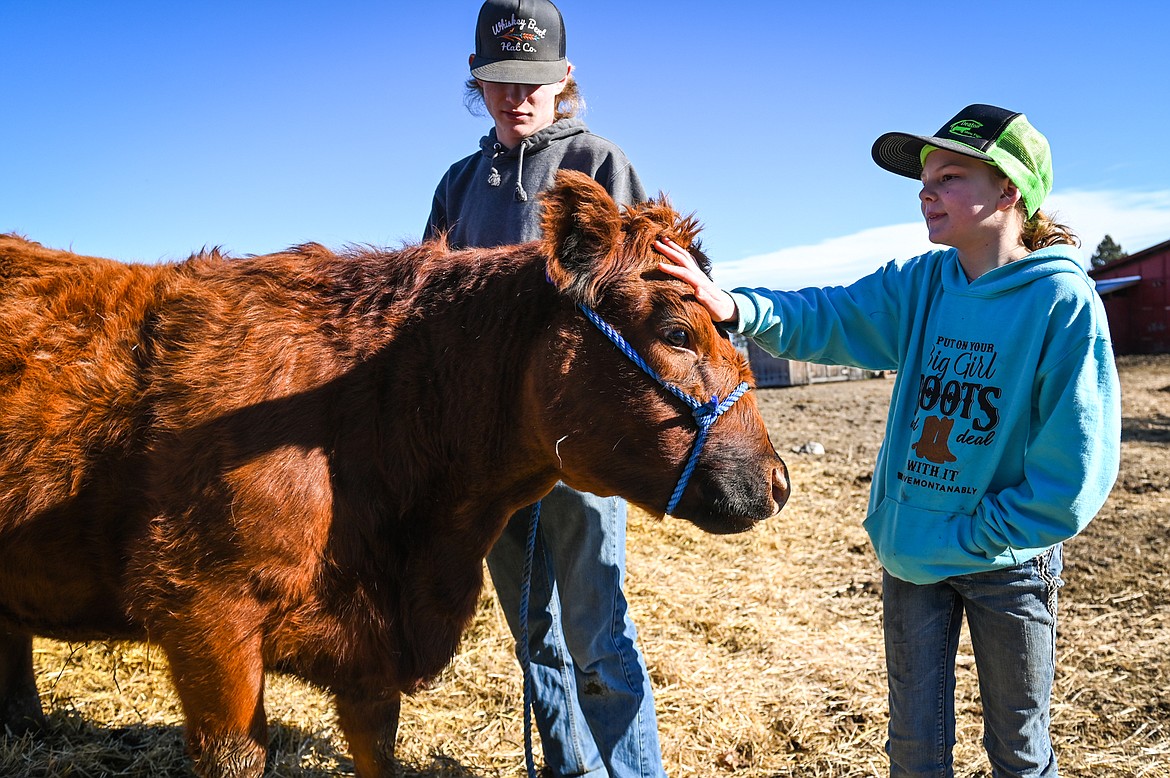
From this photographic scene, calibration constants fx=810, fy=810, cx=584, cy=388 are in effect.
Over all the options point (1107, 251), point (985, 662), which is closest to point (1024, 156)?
point (985, 662)

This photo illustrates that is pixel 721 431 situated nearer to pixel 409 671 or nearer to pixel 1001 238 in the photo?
pixel 1001 238

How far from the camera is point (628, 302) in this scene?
2639 millimetres

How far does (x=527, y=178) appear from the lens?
333 centimetres

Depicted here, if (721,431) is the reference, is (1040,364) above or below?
above

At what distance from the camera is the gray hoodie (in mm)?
3283

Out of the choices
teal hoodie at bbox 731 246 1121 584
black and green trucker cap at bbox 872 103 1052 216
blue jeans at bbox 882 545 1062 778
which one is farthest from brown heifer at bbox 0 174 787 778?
black and green trucker cap at bbox 872 103 1052 216

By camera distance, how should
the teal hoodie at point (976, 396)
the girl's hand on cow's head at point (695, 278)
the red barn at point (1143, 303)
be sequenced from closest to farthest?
the teal hoodie at point (976, 396), the girl's hand on cow's head at point (695, 278), the red barn at point (1143, 303)

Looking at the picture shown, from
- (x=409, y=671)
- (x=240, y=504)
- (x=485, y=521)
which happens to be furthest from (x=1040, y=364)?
(x=240, y=504)

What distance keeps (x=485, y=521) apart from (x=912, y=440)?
1.53 m

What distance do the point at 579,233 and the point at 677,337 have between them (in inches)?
18.4

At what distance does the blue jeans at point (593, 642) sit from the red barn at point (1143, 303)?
29773 mm

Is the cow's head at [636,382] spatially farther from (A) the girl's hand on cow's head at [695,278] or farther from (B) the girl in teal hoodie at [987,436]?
(B) the girl in teal hoodie at [987,436]

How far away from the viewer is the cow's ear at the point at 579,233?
260 cm

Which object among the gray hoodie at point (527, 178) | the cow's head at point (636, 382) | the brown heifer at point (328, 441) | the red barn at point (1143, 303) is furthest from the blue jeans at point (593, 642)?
the red barn at point (1143, 303)
